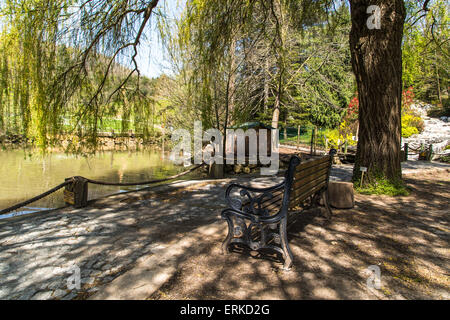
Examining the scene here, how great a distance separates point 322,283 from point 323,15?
19.1 feet

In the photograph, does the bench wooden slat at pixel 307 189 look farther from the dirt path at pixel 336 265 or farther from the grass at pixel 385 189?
Answer: the grass at pixel 385 189

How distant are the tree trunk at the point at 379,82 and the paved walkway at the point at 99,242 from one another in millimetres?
3567

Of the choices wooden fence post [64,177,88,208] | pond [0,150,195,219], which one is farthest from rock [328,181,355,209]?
wooden fence post [64,177,88,208]

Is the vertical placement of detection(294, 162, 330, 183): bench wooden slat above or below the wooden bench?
above

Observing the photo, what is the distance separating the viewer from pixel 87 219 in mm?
4910

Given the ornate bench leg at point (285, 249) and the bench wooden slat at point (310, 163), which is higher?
the bench wooden slat at point (310, 163)

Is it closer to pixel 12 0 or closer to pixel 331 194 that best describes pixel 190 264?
pixel 331 194

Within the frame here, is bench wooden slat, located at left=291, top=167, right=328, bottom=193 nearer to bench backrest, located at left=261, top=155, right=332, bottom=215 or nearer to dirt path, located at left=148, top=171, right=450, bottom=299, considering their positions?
bench backrest, located at left=261, top=155, right=332, bottom=215

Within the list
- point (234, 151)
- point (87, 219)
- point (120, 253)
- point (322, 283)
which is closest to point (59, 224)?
point (87, 219)

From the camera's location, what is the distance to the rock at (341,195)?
516cm

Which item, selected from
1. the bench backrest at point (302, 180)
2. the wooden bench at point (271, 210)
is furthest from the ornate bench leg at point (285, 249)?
the bench backrest at point (302, 180)

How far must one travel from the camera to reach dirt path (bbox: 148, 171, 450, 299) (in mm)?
2473

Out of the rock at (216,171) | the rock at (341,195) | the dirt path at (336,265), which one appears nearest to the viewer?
the dirt path at (336,265)

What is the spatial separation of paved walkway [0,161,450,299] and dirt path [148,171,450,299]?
14.1 inches
